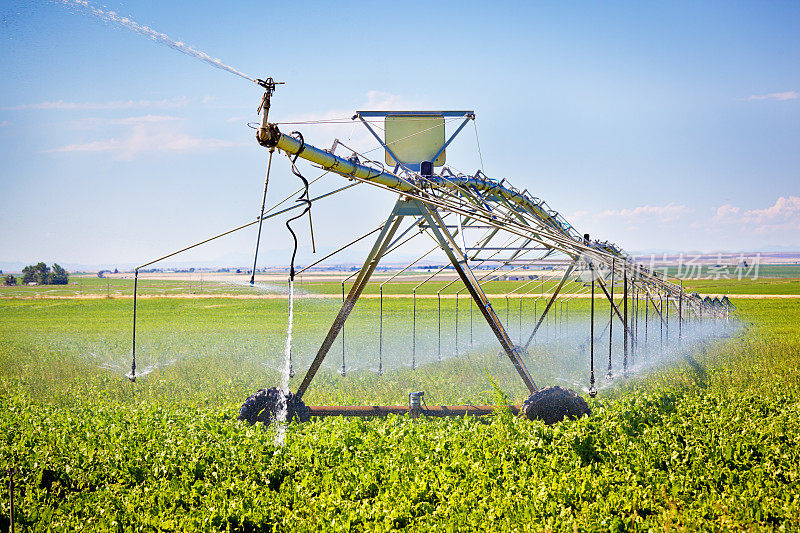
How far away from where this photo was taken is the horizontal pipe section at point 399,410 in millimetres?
8961

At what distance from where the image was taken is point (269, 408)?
8734 millimetres

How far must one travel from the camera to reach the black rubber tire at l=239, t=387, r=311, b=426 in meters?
8.64

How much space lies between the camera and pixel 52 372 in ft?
44.1

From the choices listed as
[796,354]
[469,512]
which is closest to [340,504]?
[469,512]

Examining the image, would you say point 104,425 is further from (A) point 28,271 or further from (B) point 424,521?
(A) point 28,271

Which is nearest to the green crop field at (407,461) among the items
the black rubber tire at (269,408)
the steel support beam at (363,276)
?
the black rubber tire at (269,408)

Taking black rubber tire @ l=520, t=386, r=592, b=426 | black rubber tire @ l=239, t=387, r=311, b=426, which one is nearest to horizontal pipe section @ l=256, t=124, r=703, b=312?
black rubber tire @ l=520, t=386, r=592, b=426

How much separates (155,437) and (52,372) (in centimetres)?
785

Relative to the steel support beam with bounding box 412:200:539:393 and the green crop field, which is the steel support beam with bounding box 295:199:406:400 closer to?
the steel support beam with bounding box 412:200:539:393

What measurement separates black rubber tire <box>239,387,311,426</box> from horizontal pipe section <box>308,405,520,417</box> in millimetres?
302

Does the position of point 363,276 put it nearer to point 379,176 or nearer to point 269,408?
point 379,176

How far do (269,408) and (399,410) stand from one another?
2.03 m

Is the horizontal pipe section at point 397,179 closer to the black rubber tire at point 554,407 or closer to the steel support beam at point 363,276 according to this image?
the steel support beam at point 363,276

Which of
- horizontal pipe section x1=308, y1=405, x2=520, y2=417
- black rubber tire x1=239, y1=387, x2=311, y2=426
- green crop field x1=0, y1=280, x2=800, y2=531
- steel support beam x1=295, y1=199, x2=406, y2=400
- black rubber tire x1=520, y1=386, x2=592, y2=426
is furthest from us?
steel support beam x1=295, y1=199, x2=406, y2=400
